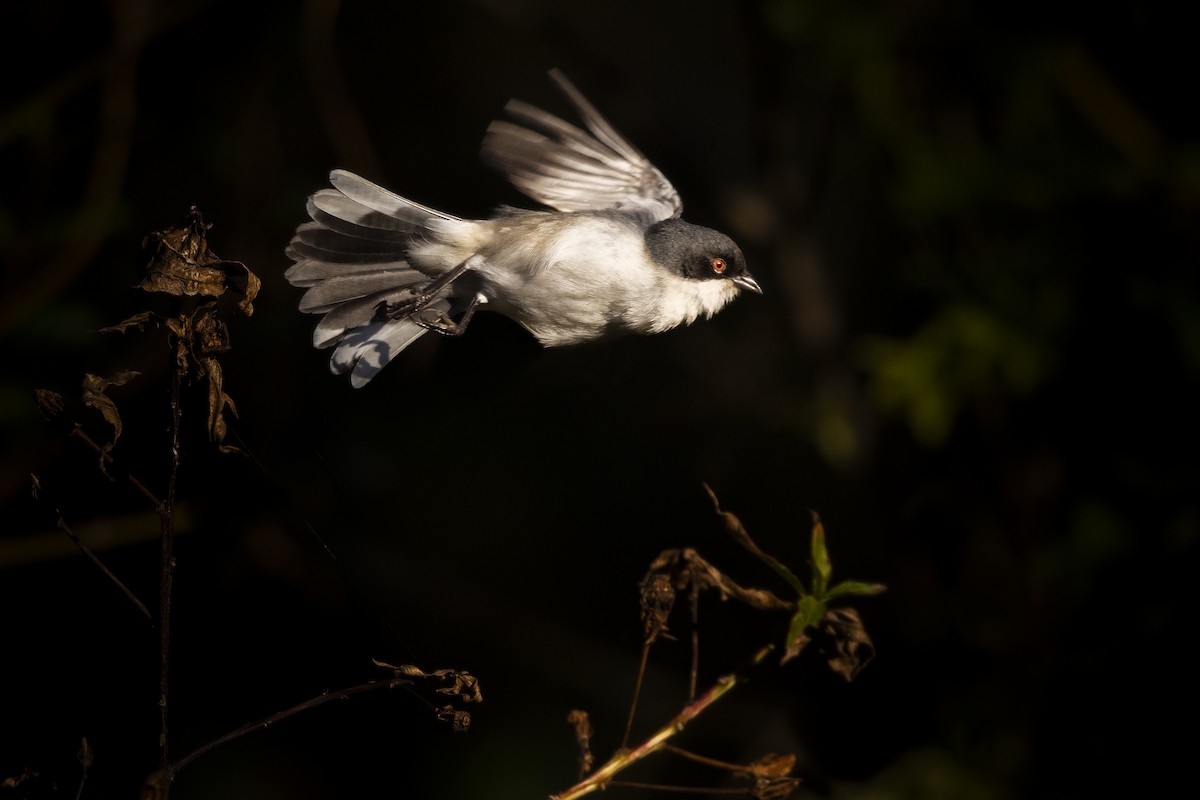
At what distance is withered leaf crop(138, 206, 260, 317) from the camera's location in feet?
3.21

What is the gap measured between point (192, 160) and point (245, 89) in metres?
0.31

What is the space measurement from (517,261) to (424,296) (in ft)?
0.51

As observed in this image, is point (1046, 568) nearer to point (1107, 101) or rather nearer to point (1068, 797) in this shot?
point (1068, 797)

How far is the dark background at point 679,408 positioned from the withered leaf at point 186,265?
116 centimetres

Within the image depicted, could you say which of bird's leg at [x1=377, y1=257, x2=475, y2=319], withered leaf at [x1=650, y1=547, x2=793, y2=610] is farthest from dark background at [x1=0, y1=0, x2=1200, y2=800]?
withered leaf at [x1=650, y1=547, x2=793, y2=610]

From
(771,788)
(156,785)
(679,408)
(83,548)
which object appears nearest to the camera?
(156,785)

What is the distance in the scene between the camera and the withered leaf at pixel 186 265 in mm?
Result: 977

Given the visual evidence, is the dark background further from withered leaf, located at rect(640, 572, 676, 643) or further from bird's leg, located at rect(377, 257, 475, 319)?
withered leaf, located at rect(640, 572, 676, 643)

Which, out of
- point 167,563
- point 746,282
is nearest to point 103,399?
point 167,563

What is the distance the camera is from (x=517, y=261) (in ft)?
5.65

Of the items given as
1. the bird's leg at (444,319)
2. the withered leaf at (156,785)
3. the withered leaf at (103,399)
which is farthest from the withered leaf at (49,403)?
the bird's leg at (444,319)

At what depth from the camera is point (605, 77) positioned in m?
3.67

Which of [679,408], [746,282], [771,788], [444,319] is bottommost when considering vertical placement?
[679,408]

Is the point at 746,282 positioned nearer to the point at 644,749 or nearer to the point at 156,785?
the point at 644,749
